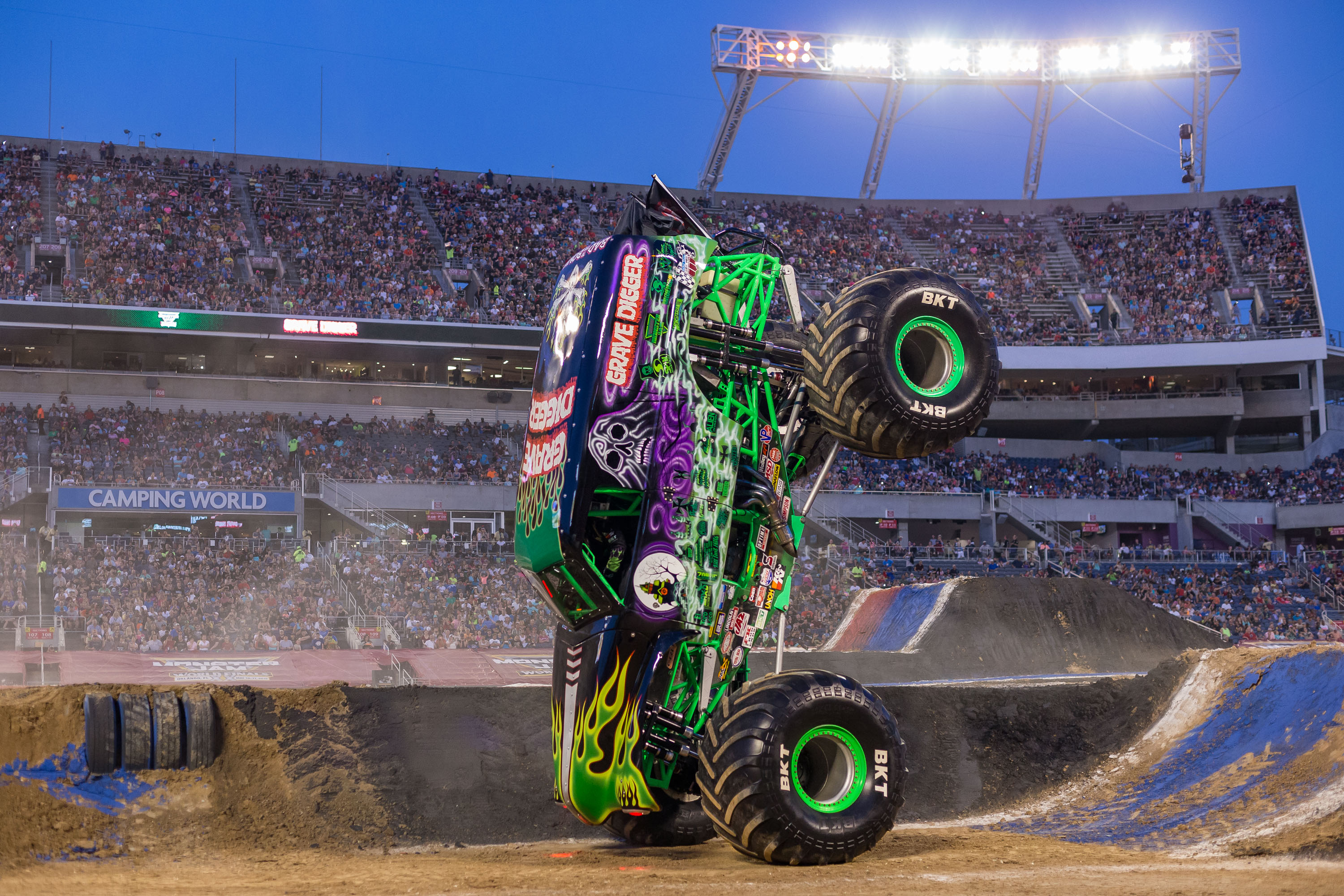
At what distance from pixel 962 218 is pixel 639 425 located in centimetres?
5438

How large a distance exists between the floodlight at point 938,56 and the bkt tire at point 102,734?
53.9m

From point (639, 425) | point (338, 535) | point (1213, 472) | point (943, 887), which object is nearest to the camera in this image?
point (943, 887)

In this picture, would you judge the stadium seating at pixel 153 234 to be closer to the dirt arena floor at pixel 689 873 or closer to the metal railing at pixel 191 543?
the metal railing at pixel 191 543

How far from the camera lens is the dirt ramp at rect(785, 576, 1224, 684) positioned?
22516 millimetres

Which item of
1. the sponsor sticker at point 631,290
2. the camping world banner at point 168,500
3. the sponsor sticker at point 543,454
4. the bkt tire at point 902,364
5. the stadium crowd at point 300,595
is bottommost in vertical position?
the stadium crowd at point 300,595

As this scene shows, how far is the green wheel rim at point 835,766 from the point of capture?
800cm

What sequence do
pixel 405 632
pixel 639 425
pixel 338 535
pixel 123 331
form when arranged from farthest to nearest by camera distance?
pixel 123 331 < pixel 338 535 < pixel 405 632 < pixel 639 425

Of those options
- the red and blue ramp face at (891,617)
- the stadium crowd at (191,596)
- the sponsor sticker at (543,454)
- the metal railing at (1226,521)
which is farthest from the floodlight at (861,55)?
the sponsor sticker at (543,454)

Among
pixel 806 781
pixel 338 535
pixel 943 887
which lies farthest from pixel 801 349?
pixel 338 535

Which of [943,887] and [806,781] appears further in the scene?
[806,781]

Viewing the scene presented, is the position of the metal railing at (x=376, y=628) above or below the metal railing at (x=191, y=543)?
below

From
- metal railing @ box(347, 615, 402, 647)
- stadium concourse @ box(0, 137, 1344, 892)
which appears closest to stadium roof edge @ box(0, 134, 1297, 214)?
stadium concourse @ box(0, 137, 1344, 892)

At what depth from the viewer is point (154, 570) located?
30234 millimetres

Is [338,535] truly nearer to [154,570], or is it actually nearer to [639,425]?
[154,570]
